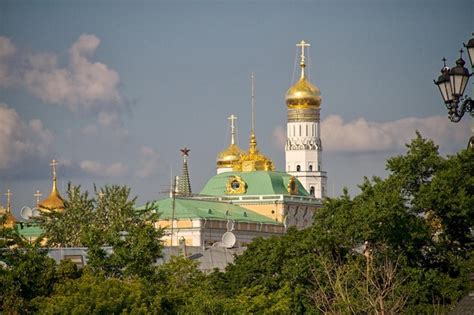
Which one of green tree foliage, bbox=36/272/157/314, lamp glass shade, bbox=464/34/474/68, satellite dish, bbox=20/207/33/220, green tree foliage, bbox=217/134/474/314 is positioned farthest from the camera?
satellite dish, bbox=20/207/33/220

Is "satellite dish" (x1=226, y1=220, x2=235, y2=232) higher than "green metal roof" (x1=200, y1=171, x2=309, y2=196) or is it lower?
lower

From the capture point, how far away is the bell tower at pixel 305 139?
171125 millimetres

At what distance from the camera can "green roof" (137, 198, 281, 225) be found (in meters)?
140

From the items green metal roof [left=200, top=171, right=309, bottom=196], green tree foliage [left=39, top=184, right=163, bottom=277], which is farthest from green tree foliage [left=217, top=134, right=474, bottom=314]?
green metal roof [left=200, top=171, right=309, bottom=196]

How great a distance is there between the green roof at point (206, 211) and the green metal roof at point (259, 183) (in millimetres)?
4624

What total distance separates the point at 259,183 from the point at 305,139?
12693 mm

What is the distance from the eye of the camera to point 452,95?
82.7 ft

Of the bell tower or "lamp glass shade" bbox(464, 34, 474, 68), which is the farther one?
the bell tower

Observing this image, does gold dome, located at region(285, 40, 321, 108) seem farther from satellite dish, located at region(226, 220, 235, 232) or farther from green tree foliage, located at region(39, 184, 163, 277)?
green tree foliage, located at region(39, 184, 163, 277)

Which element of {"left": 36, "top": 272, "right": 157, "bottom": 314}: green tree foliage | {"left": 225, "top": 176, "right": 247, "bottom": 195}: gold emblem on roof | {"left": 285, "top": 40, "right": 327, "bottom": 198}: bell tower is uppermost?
{"left": 285, "top": 40, "right": 327, "bottom": 198}: bell tower

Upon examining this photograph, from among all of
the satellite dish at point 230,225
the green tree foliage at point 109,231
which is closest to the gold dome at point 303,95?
the satellite dish at point 230,225

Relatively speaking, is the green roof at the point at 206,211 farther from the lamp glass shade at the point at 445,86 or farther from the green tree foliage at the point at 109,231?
the lamp glass shade at the point at 445,86

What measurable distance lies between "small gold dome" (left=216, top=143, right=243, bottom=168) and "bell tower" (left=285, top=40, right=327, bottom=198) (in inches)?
199

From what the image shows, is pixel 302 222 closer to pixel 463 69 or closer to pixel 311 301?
pixel 311 301
